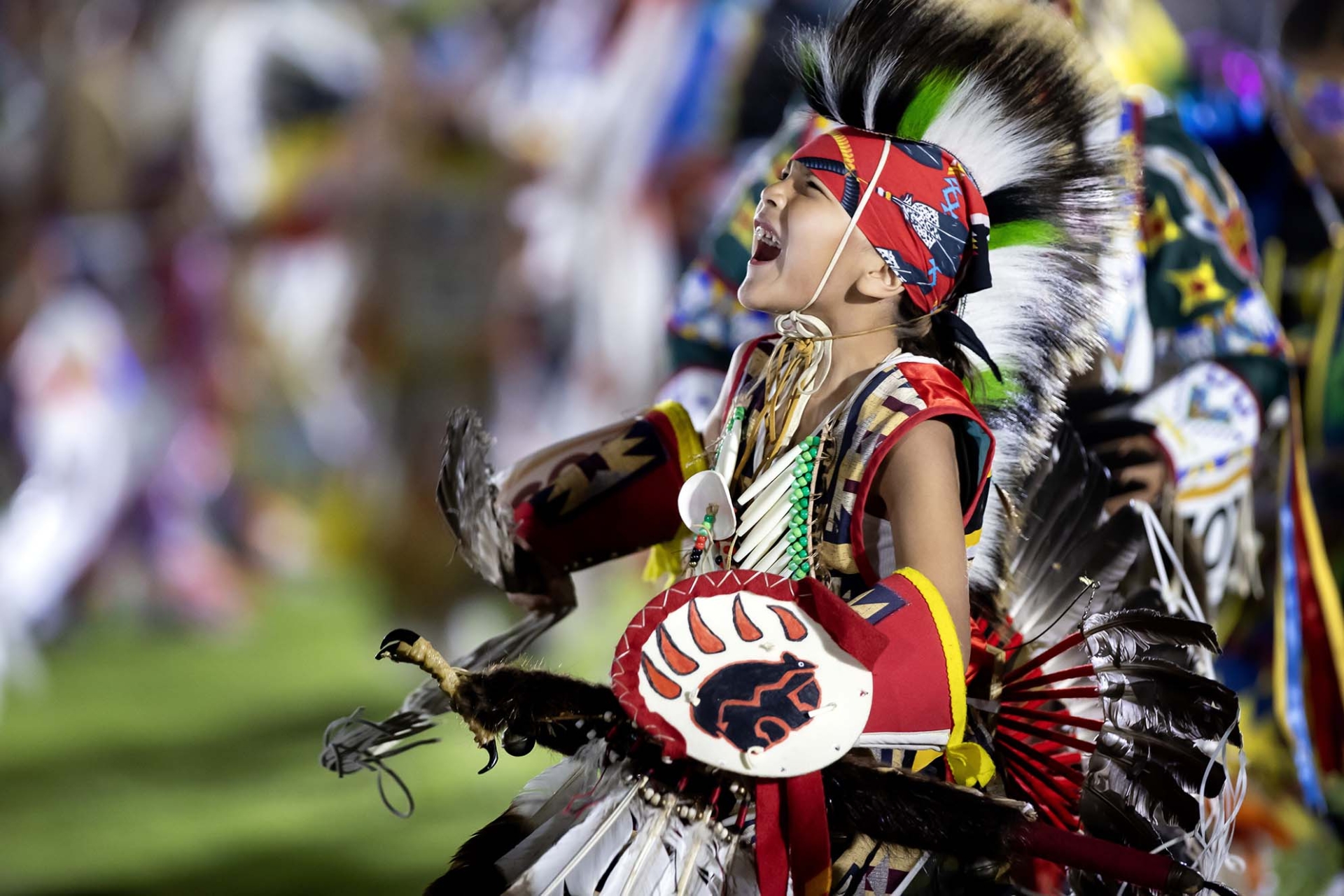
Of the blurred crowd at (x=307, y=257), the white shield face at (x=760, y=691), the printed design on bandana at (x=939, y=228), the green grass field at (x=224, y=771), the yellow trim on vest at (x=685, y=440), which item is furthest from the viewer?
the blurred crowd at (x=307, y=257)

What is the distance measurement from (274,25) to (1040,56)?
549 cm

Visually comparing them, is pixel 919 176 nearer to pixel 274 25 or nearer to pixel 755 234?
pixel 755 234

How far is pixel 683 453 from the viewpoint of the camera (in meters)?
1.59

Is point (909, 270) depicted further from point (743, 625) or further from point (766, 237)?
point (743, 625)

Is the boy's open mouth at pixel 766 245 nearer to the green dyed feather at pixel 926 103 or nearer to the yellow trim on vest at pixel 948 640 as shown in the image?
the green dyed feather at pixel 926 103

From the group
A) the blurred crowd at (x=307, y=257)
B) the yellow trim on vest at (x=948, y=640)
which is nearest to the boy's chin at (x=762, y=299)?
the yellow trim on vest at (x=948, y=640)

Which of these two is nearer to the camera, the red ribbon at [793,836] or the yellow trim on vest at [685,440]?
the red ribbon at [793,836]

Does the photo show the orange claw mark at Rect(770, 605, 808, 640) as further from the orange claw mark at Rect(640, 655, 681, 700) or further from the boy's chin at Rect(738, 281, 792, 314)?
the boy's chin at Rect(738, 281, 792, 314)

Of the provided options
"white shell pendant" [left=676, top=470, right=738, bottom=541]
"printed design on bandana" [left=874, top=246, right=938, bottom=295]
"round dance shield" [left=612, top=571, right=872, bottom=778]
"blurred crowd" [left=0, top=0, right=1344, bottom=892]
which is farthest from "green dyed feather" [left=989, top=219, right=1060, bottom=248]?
"blurred crowd" [left=0, top=0, right=1344, bottom=892]

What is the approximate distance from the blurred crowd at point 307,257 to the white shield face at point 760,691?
395 cm

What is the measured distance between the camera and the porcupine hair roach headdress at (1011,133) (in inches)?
54.2

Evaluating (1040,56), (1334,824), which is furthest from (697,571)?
(1334,824)

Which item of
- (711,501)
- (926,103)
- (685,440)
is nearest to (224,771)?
(685,440)

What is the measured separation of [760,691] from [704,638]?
0.07m
